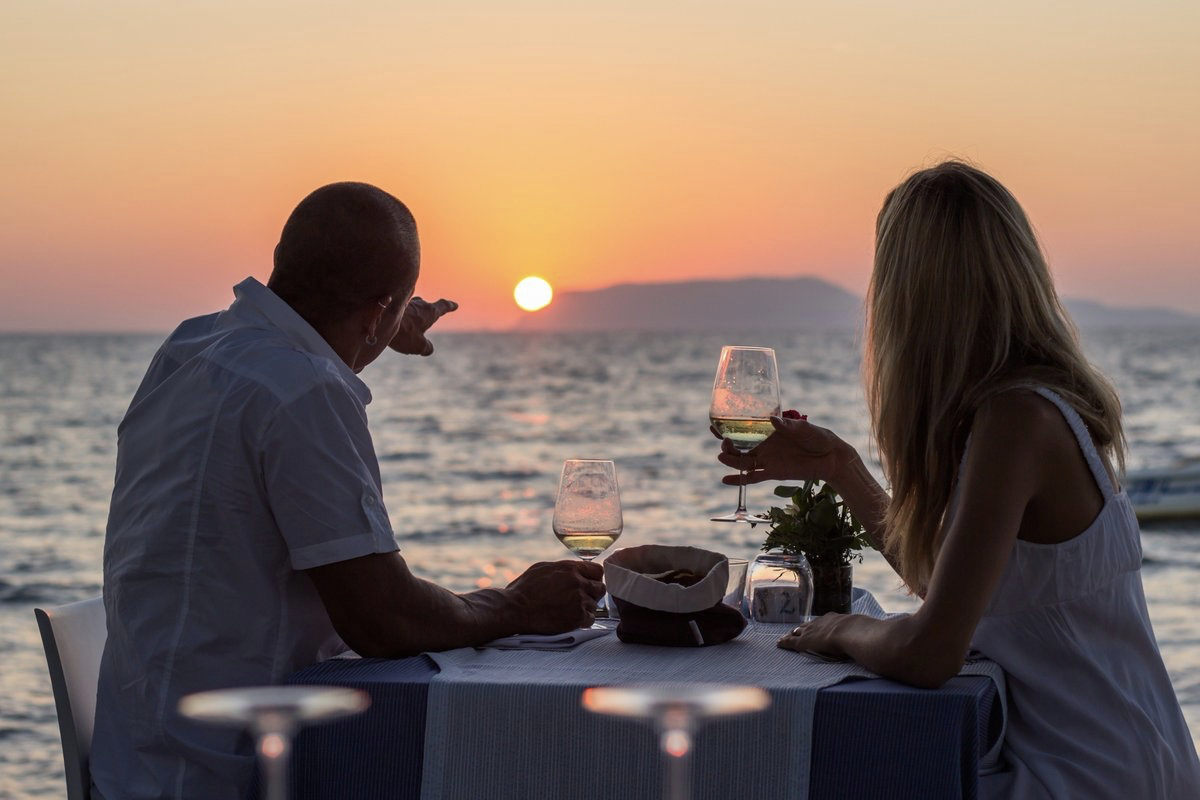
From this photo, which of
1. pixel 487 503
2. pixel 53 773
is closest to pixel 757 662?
pixel 53 773

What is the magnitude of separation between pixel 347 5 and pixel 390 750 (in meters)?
12.0

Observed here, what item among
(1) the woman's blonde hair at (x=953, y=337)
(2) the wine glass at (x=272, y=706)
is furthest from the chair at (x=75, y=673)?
(1) the woman's blonde hair at (x=953, y=337)

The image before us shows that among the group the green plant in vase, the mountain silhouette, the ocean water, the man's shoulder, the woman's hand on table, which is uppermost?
the mountain silhouette

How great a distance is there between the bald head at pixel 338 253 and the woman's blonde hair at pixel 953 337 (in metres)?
0.93

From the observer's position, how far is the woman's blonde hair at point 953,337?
237cm

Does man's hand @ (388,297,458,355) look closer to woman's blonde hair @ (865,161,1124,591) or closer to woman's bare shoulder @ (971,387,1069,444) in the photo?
woman's blonde hair @ (865,161,1124,591)

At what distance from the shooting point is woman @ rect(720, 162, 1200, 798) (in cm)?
220

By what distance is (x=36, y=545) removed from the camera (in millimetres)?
13750

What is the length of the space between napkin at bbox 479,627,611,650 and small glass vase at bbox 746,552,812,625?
373mm

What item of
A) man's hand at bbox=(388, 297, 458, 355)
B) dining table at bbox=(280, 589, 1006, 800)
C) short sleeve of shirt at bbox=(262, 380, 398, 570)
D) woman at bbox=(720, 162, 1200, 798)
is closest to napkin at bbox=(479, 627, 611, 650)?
dining table at bbox=(280, 589, 1006, 800)

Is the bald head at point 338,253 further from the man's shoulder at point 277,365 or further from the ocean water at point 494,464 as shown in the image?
the ocean water at point 494,464

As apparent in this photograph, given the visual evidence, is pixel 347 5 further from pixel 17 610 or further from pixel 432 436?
pixel 432 436

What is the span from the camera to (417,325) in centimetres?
305

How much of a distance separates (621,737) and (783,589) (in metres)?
0.72
